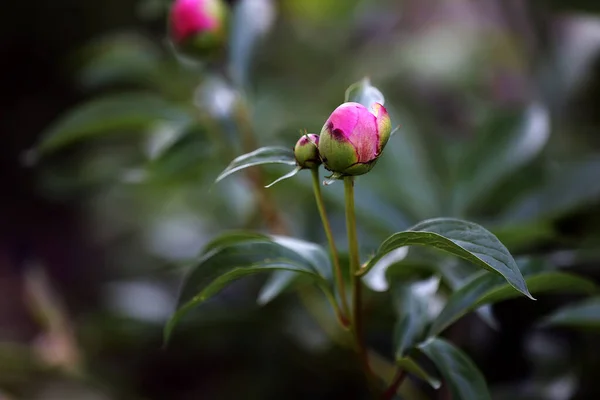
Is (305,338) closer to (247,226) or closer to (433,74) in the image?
(247,226)

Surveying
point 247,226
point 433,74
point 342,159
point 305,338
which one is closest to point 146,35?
point 433,74

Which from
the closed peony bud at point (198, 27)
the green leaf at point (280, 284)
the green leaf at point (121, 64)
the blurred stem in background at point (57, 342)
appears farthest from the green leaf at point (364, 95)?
the blurred stem in background at point (57, 342)

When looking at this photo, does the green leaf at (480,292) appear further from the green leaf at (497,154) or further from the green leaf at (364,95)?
the green leaf at (497,154)

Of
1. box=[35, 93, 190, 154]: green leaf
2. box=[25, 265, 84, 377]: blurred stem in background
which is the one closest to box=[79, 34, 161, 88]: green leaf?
box=[35, 93, 190, 154]: green leaf

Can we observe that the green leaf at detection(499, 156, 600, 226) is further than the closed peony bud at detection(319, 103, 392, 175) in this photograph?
Yes

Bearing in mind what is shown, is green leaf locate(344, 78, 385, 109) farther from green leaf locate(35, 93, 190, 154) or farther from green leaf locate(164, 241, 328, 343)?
green leaf locate(35, 93, 190, 154)

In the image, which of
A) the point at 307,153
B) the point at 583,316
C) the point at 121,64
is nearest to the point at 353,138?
the point at 307,153
